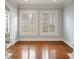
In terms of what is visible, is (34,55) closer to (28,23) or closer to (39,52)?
(39,52)

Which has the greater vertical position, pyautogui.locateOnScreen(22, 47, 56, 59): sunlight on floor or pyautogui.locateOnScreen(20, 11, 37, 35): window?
pyautogui.locateOnScreen(20, 11, 37, 35): window

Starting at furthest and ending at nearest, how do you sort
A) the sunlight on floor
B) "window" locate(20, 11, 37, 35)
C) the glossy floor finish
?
"window" locate(20, 11, 37, 35)
the glossy floor finish
the sunlight on floor

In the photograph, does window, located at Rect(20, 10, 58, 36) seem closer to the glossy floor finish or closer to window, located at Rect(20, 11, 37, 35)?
window, located at Rect(20, 11, 37, 35)

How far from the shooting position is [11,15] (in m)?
7.11

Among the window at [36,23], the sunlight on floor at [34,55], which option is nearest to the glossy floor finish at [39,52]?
the sunlight on floor at [34,55]

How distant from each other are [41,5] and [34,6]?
48cm

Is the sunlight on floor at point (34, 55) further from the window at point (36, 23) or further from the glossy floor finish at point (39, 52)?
the window at point (36, 23)

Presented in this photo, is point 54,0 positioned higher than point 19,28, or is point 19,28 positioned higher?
point 54,0

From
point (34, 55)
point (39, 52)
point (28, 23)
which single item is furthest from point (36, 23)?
point (34, 55)

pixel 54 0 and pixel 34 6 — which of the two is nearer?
pixel 54 0

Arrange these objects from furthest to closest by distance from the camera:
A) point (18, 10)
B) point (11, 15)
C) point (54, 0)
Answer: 1. point (18, 10)
2. point (54, 0)
3. point (11, 15)

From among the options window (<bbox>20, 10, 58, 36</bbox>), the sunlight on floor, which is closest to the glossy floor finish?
the sunlight on floor
